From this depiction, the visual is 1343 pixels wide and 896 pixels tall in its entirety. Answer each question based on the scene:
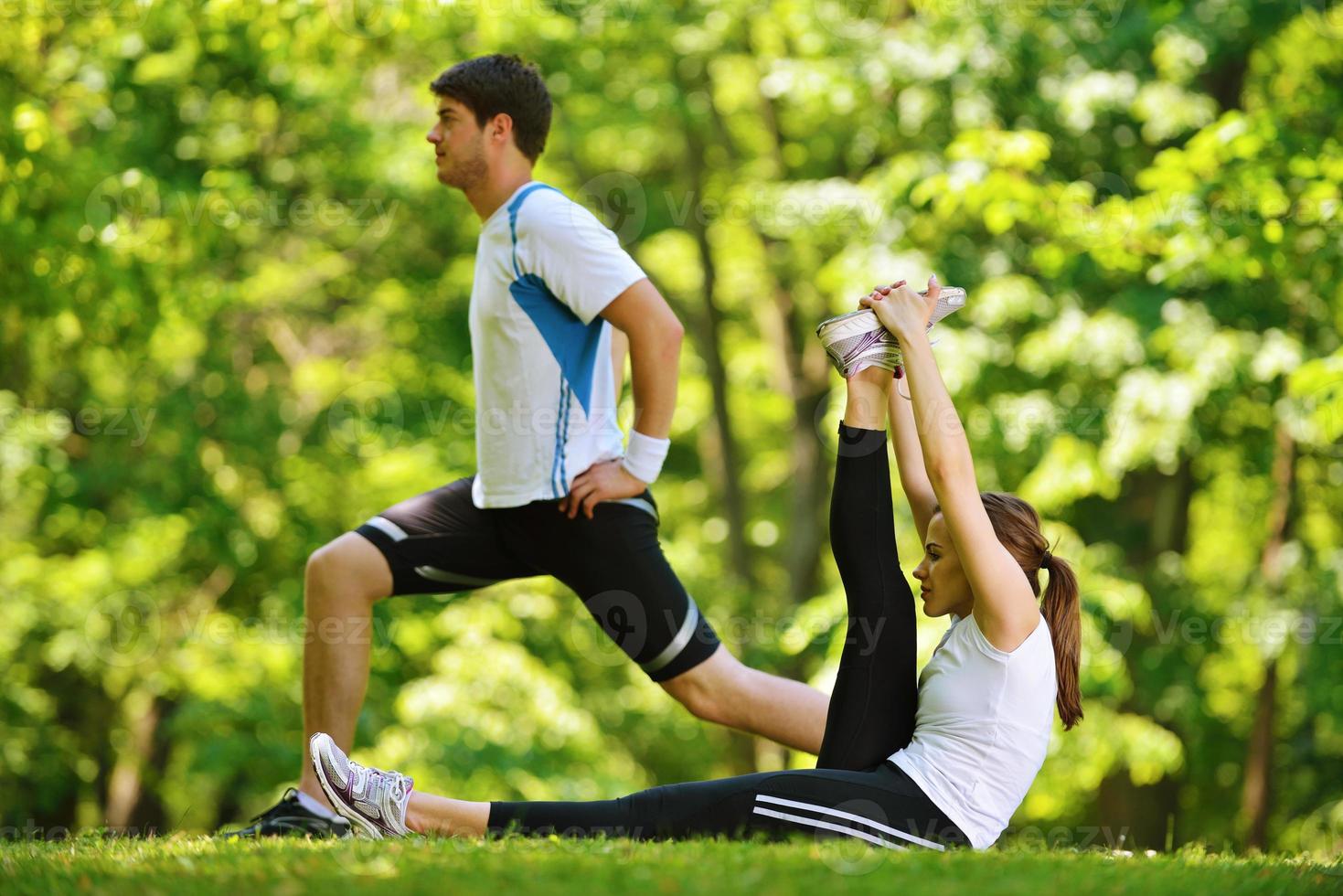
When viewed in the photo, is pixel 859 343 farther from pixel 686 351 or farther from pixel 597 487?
pixel 686 351

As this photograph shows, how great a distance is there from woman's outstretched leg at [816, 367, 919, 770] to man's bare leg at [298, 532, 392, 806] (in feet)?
4.63

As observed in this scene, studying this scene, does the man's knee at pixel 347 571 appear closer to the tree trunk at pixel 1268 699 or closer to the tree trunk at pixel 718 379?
the tree trunk at pixel 1268 699

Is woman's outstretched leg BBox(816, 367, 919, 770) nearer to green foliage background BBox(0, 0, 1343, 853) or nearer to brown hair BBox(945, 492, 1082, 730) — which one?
brown hair BBox(945, 492, 1082, 730)

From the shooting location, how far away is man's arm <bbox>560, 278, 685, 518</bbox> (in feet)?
13.3

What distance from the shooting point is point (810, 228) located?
1177 centimetres

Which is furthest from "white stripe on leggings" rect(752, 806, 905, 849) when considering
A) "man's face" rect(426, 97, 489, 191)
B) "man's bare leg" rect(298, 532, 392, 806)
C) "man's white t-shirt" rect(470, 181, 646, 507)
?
"man's face" rect(426, 97, 489, 191)

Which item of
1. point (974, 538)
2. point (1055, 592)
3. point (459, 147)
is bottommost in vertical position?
point (1055, 592)

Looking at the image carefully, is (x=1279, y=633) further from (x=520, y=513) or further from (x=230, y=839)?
(x=230, y=839)

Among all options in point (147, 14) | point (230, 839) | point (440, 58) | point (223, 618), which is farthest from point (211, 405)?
point (230, 839)

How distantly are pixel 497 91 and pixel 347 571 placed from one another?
154 cm

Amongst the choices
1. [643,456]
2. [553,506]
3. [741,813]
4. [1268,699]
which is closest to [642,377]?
[643,456]

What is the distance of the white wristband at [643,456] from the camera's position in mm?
4125

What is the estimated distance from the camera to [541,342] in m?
4.13

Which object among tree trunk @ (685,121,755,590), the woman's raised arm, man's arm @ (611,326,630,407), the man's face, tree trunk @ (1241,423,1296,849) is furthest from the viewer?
tree trunk @ (685,121,755,590)
